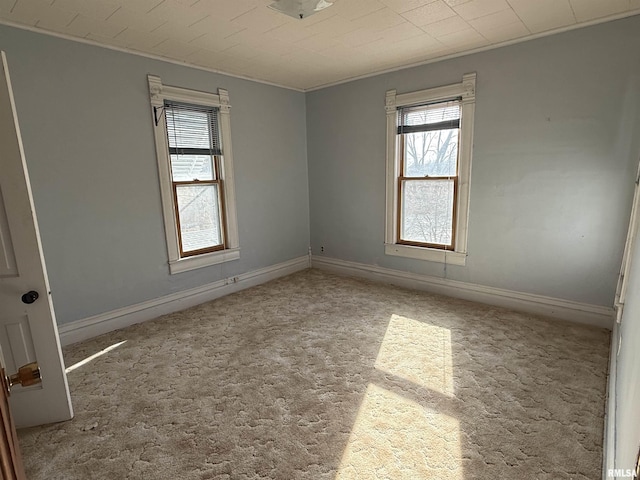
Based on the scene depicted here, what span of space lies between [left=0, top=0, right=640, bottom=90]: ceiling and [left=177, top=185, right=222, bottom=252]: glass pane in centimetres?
137

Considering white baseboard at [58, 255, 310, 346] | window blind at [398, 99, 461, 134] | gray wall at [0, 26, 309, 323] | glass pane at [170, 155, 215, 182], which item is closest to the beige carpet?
white baseboard at [58, 255, 310, 346]

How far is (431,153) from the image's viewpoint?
12.9ft

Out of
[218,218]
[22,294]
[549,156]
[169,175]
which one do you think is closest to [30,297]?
[22,294]

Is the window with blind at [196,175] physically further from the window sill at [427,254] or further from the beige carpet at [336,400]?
the window sill at [427,254]

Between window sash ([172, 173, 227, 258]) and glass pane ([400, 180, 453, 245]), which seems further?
glass pane ([400, 180, 453, 245])

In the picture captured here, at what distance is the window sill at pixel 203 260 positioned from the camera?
3748 millimetres

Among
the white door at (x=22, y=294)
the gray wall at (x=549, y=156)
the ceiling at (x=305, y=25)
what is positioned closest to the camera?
the white door at (x=22, y=294)

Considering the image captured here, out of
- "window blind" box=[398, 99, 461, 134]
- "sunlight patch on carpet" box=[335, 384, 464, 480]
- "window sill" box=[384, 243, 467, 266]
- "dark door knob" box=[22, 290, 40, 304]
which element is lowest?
"sunlight patch on carpet" box=[335, 384, 464, 480]

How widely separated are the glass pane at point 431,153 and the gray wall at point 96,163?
6.79 feet

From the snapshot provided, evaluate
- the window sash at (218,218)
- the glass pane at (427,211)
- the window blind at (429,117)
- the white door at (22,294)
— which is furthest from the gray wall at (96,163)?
the glass pane at (427,211)

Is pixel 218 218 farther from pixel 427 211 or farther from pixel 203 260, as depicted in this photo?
pixel 427 211

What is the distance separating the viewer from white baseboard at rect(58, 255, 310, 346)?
312cm

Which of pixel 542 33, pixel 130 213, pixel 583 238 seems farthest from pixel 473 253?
pixel 130 213

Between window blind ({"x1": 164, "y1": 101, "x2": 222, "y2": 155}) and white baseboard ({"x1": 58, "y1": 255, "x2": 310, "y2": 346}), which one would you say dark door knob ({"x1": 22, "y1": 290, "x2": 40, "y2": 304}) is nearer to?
white baseboard ({"x1": 58, "y1": 255, "x2": 310, "y2": 346})
